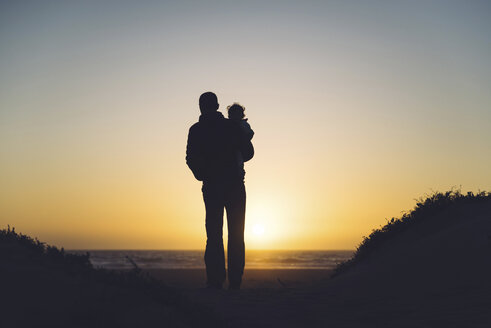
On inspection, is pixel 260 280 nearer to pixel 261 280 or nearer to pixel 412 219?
pixel 261 280

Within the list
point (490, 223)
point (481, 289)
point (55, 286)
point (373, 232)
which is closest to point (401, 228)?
point (373, 232)

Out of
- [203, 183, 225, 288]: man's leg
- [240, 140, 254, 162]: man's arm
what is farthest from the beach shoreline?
[240, 140, 254, 162]: man's arm

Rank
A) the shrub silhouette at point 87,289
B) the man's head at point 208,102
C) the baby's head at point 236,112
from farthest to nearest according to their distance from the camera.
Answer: the baby's head at point 236,112
the man's head at point 208,102
the shrub silhouette at point 87,289

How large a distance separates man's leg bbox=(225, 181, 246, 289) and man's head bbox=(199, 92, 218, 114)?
1333 millimetres

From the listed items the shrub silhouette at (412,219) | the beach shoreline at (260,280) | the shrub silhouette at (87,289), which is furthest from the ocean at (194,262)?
the shrub silhouette at (87,289)

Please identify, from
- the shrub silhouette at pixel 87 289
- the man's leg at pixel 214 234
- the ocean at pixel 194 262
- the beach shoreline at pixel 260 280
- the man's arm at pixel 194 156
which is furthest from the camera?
the ocean at pixel 194 262

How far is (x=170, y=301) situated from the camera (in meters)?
5.29

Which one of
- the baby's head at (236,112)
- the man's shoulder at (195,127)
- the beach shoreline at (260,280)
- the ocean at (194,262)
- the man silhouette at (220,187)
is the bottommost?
the ocean at (194,262)

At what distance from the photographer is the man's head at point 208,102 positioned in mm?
8664

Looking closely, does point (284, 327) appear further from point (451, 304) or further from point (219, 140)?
point (219, 140)

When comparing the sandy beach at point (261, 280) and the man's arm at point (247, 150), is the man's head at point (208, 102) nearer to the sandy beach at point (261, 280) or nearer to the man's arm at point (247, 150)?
the man's arm at point (247, 150)

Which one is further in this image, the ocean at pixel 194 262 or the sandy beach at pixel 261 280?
the ocean at pixel 194 262

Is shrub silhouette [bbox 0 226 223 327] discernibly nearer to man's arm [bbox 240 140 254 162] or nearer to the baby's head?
man's arm [bbox 240 140 254 162]

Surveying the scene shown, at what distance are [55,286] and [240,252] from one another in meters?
4.39
